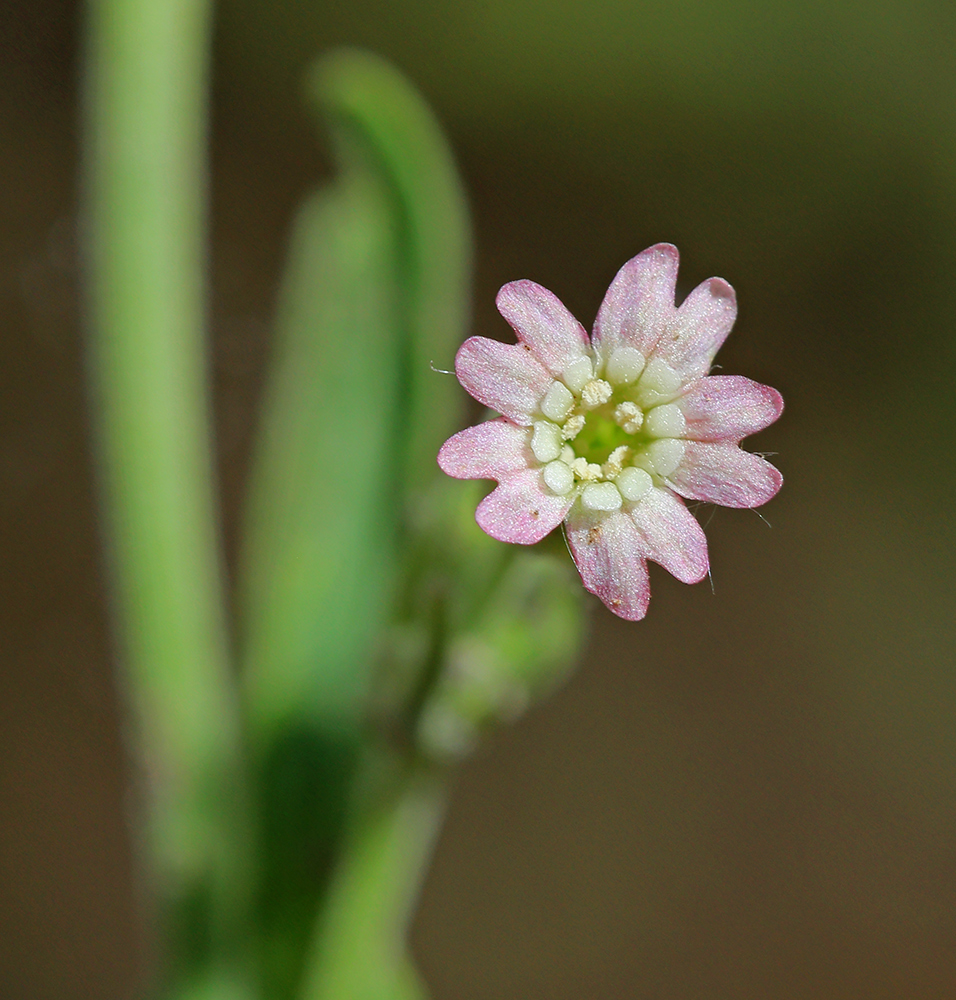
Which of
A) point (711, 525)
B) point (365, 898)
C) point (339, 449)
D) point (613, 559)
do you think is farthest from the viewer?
point (711, 525)

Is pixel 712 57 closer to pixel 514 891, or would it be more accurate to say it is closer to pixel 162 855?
pixel 514 891

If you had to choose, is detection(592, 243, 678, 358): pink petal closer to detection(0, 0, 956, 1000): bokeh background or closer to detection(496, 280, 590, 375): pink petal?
detection(496, 280, 590, 375): pink petal

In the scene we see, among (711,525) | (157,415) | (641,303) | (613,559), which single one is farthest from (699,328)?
(711,525)

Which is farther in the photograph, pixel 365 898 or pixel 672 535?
pixel 365 898

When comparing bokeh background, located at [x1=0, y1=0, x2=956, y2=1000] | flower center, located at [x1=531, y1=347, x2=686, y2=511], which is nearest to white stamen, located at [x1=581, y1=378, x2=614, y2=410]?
flower center, located at [x1=531, y1=347, x2=686, y2=511]

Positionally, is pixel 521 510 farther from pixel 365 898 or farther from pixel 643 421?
pixel 365 898

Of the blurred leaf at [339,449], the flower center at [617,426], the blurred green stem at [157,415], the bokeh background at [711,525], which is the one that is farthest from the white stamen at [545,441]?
the bokeh background at [711,525]

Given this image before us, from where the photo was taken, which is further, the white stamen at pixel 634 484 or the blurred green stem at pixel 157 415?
the blurred green stem at pixel 157 415

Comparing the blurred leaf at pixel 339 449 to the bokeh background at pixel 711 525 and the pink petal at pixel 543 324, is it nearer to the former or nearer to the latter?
the pink petal at pixel 543 324
